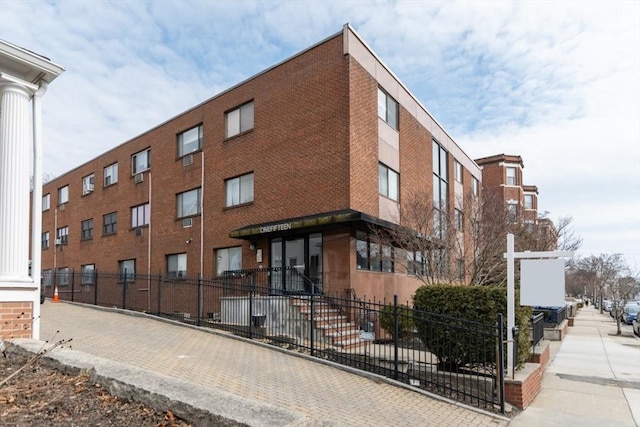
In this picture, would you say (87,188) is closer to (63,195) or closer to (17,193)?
(63,195)

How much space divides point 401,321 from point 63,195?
28207 millimetres

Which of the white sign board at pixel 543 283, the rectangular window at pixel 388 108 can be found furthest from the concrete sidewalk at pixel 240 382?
the rectangular window at pixel 388 108

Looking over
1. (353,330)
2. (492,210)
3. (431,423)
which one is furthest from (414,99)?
(431,423)

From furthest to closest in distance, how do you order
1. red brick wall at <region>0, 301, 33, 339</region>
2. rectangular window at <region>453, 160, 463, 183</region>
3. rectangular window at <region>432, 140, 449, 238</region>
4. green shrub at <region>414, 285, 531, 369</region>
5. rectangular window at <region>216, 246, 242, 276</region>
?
1. rectangular window at <region>453, 160, 463, 183</region>
2. rectangular window at <region>432, 140, 449, 238</region>
3. rectangular window at <region>216, 246, 242, 276</region>
4. green shrub at <region>414, 285, 531, 369</region>
5. red brick wall at <region>0, 301, 33, 339</region>

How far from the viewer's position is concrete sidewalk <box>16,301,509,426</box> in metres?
4.17

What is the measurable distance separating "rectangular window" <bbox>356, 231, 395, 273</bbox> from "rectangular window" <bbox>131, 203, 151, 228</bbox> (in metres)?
12.2

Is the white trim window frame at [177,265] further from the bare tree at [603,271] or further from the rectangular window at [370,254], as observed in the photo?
the bare tree at [603,271]

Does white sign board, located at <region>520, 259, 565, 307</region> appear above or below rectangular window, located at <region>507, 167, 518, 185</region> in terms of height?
below

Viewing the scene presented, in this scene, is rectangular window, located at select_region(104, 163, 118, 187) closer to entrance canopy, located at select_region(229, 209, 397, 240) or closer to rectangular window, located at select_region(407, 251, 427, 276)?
entrance canopy, located at select_region(229, 209, 397, 240)

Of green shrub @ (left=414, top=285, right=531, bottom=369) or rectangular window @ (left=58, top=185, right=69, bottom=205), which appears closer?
green shrub @ (left=414, top=285, right=531, bottom=369)

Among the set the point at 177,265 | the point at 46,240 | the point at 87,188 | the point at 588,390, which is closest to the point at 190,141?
the point at 177,265

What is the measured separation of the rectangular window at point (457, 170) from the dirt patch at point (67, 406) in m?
24.8

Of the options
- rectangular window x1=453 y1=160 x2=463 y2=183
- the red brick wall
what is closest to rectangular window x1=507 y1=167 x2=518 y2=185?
rectangular window x1=453 y1=160 x2=463 y2=183

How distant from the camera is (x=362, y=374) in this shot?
922cm
